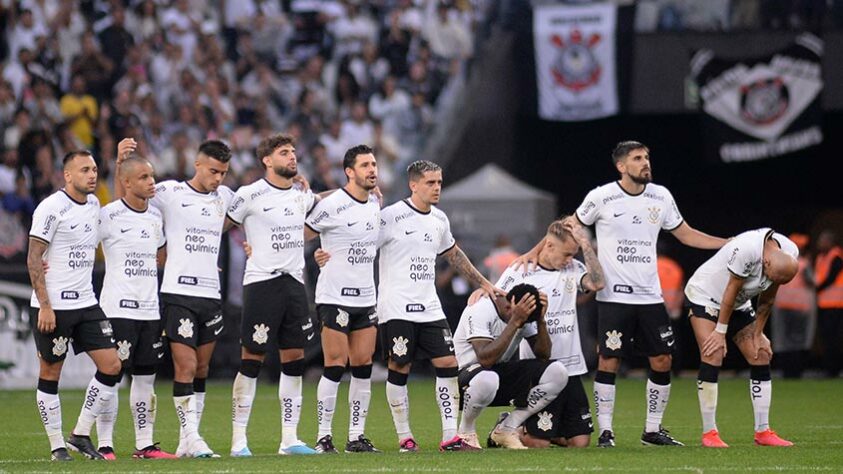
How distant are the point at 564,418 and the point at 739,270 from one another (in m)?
1.87

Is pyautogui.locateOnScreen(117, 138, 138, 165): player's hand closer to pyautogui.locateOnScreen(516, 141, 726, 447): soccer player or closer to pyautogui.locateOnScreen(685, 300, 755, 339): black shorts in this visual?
pyautogui.locateOnScreen(516, 141, 726, 447): soccer player

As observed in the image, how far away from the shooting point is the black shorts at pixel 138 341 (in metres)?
12.8

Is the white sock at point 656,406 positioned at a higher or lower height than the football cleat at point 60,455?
higher

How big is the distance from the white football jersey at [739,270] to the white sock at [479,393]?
77.4 inches

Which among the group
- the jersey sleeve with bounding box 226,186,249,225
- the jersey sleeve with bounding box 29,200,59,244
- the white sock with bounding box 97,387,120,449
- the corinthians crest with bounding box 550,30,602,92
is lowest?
the white sock with bounding box 97,387,120,449

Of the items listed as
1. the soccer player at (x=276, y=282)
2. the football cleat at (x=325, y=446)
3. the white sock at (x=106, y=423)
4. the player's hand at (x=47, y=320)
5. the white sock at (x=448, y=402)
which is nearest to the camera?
the player's hand at (x=47, y=320)

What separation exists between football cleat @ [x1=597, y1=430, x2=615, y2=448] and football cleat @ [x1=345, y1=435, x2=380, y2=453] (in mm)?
1821

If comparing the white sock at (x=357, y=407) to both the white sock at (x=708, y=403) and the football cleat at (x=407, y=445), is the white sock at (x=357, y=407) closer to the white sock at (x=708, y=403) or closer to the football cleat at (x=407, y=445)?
the football cleat at (x=407, y=445)

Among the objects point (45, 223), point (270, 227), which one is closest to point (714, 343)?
point (270, 227)

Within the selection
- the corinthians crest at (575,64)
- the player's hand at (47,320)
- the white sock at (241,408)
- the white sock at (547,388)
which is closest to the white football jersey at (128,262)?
the player's hand at (47,320)

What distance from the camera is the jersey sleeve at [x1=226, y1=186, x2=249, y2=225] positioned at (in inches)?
522

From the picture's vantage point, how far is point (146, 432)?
1294cm

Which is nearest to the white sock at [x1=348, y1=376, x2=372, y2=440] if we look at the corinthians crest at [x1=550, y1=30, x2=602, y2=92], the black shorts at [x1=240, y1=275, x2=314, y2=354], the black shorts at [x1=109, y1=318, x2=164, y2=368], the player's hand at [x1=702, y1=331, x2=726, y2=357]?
the black shorts at [x1=240, y1=275, x2=314, y2=354]

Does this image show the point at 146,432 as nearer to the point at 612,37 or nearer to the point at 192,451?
the point at 192,451
